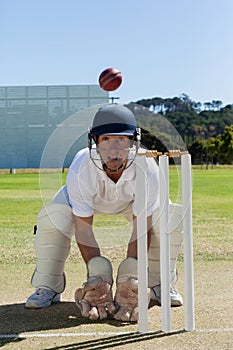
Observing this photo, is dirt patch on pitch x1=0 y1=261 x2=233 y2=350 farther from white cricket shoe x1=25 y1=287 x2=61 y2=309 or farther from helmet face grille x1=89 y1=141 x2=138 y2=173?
helmet face grille x1=89 y1=141 x2=138 y2=173

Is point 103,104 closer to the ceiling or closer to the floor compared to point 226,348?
closer to the ceiling

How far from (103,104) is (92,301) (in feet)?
4.10

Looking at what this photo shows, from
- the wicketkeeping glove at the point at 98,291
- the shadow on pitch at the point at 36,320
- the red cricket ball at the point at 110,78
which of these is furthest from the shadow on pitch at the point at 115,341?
the red cricket ball at the point at 110,78

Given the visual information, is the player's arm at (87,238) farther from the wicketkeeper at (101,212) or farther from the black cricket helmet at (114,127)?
the black cricket helmet at (114,127)

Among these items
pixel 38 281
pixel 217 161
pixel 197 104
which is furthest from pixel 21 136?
pixel 38 281

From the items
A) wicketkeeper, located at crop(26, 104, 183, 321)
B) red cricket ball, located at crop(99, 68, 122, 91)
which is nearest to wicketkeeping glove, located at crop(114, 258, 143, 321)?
wicketkeeper, located at crop(26, 104, 183, 321)

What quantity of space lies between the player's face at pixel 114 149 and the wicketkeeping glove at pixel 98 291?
629 mm

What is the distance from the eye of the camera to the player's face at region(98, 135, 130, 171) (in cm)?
399

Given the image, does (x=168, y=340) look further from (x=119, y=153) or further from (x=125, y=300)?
(x=119, y=153)

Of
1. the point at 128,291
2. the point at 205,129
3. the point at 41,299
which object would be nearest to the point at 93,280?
the point at 128,291

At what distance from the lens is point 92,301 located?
166 inches

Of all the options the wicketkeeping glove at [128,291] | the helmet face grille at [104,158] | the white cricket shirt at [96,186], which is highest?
the helmet face grille at [104,158]

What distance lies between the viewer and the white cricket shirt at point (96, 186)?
165 inches

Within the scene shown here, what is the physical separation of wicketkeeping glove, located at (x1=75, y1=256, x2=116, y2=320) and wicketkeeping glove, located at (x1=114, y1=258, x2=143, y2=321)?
58mm
